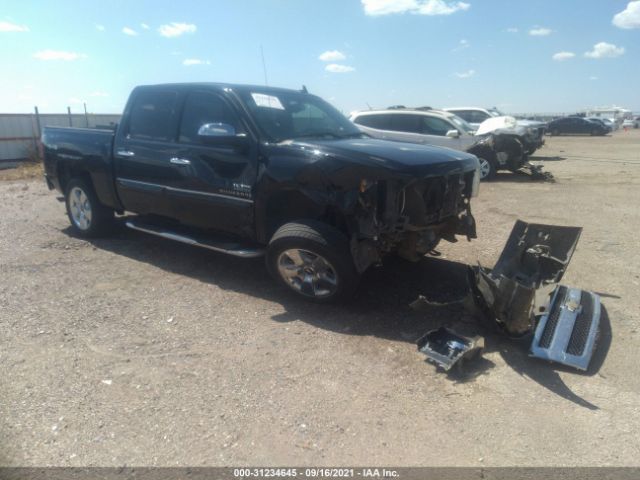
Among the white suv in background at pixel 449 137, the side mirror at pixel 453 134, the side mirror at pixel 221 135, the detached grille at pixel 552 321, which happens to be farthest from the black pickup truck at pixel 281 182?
the white suv in background at pixel 449 137

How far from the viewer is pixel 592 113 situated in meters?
62.3

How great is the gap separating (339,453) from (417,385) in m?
0.84

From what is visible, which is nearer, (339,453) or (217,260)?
(339,453)

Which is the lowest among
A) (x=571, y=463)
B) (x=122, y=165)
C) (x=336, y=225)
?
(x=571, y=463)

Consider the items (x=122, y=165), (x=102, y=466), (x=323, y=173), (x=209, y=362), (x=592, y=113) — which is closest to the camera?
(x=102, y=466)

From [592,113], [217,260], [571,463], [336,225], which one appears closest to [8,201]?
[217,260]

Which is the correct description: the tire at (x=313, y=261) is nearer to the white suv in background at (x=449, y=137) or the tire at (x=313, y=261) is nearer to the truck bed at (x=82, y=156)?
the truck bed at (x=82, y=156)

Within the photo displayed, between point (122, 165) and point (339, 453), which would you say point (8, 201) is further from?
point (339, 453)

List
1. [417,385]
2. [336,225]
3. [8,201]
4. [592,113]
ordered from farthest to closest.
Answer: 1. [592,113]
2. [8,201]
3. [336,225]
4. [417,385]

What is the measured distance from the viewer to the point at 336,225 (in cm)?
434

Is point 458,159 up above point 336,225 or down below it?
above

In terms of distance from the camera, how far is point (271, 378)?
3.26 m

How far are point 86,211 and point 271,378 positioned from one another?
14.5 feet

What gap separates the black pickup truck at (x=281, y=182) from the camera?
3969 millimetres
